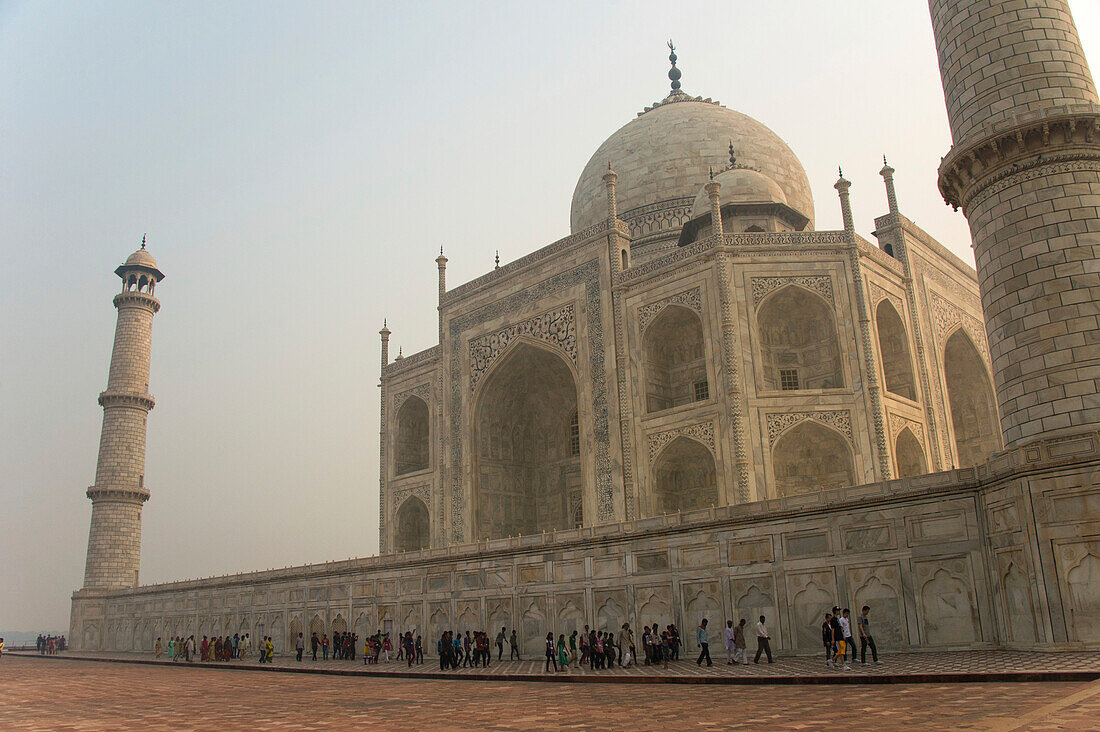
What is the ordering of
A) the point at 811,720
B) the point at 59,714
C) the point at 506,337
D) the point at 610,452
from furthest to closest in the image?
the point at 506,337 → the point at 610,452 → the point at 59,714 → the point at 811,720

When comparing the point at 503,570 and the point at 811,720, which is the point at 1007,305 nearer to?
the point at 811,720

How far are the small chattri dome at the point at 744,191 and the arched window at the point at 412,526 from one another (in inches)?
475

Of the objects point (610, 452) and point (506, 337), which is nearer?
point (610, 452)

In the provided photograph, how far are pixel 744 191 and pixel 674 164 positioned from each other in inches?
199

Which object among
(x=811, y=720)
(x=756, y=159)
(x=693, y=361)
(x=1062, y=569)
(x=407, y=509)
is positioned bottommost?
(x=811, y=720)

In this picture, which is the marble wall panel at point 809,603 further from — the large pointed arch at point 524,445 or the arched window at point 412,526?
the arched window at point 412,526

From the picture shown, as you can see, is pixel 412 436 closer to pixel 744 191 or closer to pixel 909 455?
pixel 744 191

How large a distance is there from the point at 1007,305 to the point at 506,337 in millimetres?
15378

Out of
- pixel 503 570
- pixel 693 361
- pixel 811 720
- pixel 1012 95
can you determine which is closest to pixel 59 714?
pixel 811 720

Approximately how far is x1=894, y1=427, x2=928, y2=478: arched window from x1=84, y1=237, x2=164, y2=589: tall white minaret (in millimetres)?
24952

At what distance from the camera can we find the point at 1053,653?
916 centimetres

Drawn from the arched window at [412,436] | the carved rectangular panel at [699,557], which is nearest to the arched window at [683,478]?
the carved rectangular panel at [699,557]

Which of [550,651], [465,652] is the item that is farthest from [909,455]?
[465,652]

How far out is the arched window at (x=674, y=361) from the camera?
20.9 meters
